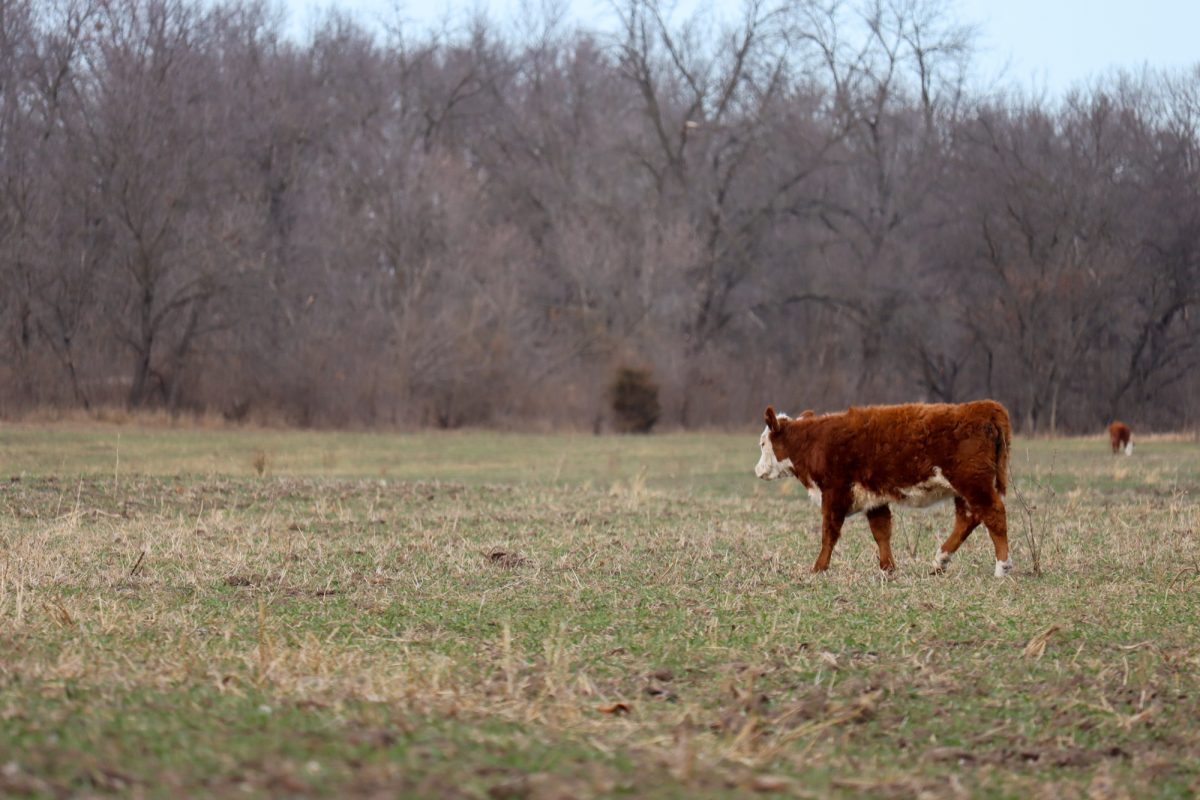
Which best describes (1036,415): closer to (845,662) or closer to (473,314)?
(473,314)

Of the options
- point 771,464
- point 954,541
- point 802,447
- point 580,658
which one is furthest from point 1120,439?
point 580,658

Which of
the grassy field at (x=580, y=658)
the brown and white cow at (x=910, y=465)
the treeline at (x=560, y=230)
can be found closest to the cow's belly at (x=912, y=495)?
the brown and white cow at (x=910, y=465)

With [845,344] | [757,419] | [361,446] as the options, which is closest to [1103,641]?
[361,446]

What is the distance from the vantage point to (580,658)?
8562 mm

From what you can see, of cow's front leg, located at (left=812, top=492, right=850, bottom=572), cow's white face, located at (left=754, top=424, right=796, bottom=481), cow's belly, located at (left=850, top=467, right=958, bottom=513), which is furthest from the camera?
cow's white face, located at (left=754, top=424, right=796, bottom=481)

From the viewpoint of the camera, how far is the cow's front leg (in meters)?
12.6

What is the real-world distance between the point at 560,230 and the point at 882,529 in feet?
168

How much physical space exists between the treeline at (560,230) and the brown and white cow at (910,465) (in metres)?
35.2

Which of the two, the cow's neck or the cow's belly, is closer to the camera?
the cow's belly

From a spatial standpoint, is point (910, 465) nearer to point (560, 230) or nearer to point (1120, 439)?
point (1120, 439)

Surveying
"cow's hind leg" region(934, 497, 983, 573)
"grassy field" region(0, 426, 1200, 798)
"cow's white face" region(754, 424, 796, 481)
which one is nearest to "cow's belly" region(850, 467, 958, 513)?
"cow's hind leg" region(934, 497, 983, 573)

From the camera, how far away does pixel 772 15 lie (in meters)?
63.2

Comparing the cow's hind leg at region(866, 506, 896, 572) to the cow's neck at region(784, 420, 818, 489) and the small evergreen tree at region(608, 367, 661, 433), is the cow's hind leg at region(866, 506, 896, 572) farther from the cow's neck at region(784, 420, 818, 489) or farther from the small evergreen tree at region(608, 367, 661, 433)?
the small evergreen tree at region(608, 367, 661, 433)

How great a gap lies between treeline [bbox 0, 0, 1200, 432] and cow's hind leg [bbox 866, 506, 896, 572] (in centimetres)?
3544
